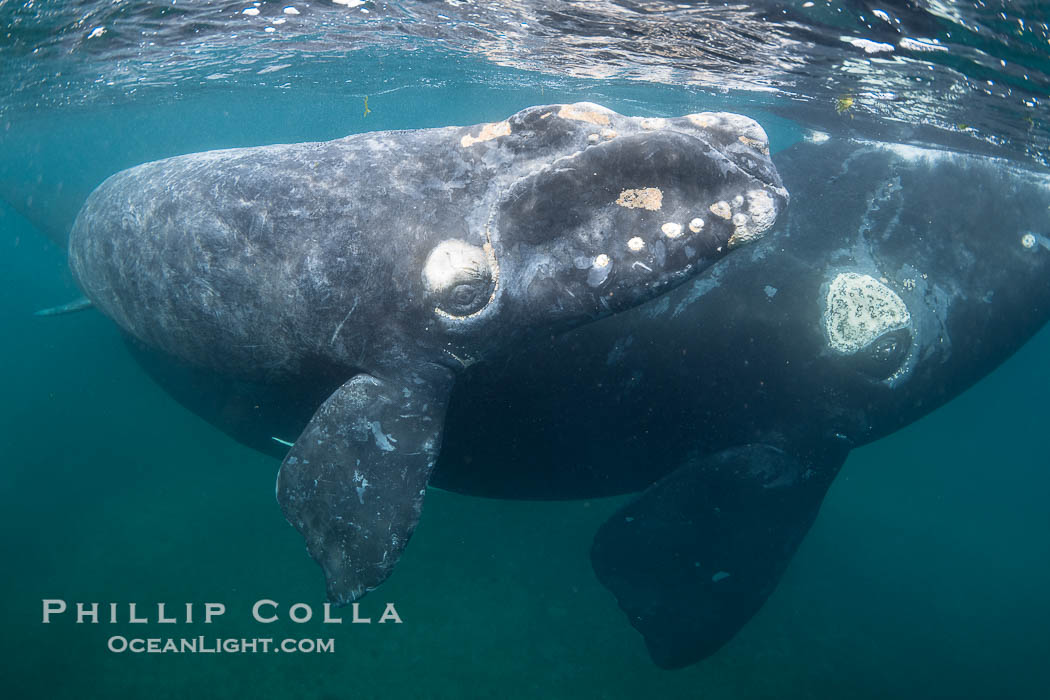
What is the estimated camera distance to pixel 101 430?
2097 cm

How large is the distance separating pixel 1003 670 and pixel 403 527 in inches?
815

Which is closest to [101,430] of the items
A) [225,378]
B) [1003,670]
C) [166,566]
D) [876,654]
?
[166,566]

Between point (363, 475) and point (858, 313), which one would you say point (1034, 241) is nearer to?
point (858, 313)

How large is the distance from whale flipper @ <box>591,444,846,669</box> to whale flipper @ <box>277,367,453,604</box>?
12.5 feet

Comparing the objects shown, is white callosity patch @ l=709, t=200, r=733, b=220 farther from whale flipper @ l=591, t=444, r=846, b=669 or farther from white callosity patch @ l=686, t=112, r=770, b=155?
whale flipper @ l=591, t=444, r=846, b=669

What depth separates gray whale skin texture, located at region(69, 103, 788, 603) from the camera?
141 inches

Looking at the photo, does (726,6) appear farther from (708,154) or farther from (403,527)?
(403,527)

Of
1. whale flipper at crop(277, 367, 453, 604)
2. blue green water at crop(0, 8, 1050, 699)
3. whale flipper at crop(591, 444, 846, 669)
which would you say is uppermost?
whale flipper at crop(277, 367, 453, 604)

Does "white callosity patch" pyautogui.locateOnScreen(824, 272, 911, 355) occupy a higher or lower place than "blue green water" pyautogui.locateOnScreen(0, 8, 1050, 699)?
higher

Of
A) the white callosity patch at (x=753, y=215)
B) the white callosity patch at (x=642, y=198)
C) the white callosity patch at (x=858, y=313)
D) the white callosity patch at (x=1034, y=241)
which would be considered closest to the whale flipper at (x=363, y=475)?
the white callosity patch at (x=642, y=198)

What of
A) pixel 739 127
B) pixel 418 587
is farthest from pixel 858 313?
pixel 418 587

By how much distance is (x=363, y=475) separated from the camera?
375cm

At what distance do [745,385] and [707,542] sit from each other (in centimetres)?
212

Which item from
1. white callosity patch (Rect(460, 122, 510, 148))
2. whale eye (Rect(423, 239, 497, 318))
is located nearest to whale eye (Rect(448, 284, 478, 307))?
whale eye (Rect(423, 239, 497, 318))
